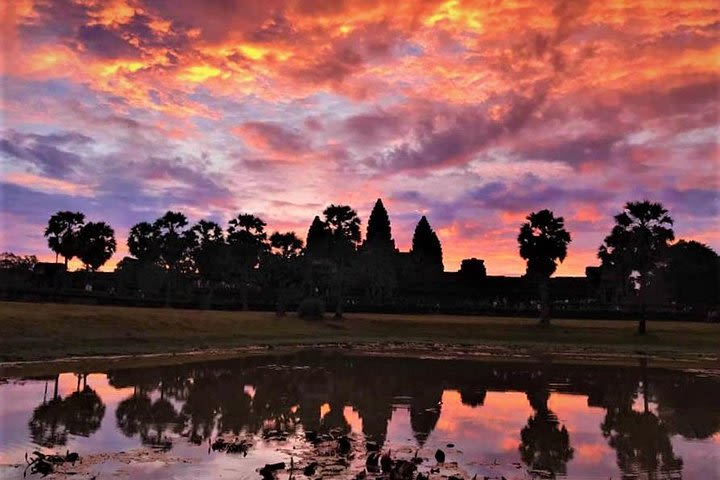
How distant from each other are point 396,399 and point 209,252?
67.3m

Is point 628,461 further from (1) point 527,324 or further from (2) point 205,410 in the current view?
(1) point 527,324

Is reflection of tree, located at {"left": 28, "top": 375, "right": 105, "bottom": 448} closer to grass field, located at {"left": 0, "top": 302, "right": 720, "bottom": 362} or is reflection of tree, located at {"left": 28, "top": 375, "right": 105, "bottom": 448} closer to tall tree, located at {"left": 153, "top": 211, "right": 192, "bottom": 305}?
grass field, located at {"left": 0, "top": 302, "right": 720, "bottom": 362}

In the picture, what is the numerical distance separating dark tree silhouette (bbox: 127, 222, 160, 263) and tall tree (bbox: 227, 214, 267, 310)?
14.7 m

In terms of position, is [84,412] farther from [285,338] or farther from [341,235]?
[341,235]

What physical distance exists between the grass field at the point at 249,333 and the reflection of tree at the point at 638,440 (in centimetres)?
2526

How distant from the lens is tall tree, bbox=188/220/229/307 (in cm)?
8119

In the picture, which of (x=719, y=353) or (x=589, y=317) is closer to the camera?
(x=719, y=353)

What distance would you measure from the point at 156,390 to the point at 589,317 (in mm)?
56072

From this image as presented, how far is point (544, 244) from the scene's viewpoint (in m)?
60.3

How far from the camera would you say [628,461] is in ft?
44.9

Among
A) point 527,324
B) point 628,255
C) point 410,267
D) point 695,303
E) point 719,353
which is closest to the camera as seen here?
point 719,353

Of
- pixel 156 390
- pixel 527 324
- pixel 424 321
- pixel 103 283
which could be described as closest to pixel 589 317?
pixel 527 324

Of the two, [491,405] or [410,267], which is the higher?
[410,267]

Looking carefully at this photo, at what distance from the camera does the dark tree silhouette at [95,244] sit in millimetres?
85188
